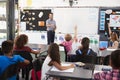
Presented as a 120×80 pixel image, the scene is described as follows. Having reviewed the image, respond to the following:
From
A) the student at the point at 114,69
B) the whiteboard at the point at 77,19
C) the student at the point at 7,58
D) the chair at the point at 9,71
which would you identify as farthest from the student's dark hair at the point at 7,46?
the whiteboard at the point at 77,19

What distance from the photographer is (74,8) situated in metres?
9.06

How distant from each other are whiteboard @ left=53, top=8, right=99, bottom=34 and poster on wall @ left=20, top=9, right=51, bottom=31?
505 mm

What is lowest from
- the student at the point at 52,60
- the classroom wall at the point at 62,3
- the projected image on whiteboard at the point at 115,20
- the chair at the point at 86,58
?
the chair at the point at 86,58

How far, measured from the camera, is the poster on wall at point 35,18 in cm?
945

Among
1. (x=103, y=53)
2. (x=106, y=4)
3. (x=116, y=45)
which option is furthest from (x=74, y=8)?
(x=103, y=53)

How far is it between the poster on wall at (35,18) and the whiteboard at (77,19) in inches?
19.9

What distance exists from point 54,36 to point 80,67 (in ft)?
20.5

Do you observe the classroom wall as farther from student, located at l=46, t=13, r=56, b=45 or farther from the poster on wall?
student, located at l=46, t=13, r=56, b=45

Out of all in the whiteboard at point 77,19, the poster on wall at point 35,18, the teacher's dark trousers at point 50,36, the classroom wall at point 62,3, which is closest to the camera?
the classroom wall at point 62,3

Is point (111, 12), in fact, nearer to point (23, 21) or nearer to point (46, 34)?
point (46, 34)

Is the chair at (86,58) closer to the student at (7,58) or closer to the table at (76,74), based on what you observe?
the table at (76,74)

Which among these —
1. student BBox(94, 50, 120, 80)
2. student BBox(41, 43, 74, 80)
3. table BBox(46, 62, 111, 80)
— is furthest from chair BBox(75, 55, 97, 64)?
student BBox(94, 50, 120, 80)

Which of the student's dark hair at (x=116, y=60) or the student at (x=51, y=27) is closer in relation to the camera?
the student's dark hair at (x=116, y=60)

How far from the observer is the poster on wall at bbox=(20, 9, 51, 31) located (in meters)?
9.45
